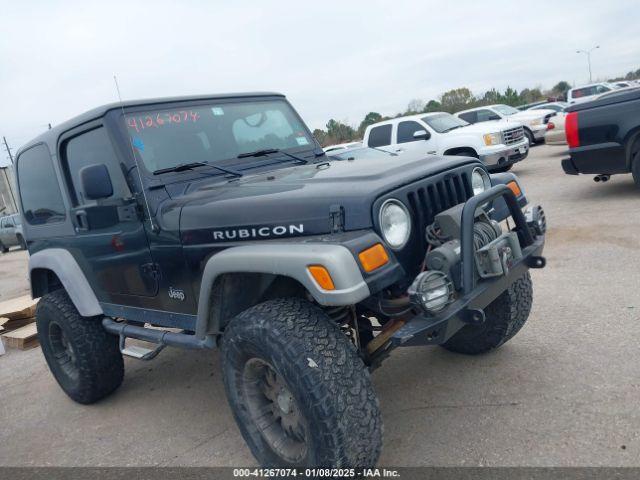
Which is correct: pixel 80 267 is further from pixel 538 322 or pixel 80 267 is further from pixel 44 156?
pixel 538 322

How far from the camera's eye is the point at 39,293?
4.20 meters

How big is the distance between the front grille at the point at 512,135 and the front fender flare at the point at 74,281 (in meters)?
9.60

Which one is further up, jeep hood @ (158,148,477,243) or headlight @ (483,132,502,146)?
jeep hood @ (158,148,477,243)

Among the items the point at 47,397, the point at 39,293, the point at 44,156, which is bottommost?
the point at 47,397

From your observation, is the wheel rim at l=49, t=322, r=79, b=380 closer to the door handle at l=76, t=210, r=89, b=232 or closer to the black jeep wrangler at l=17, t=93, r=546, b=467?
the black jeep wrangler at l=17, t=93, r=546, b=467

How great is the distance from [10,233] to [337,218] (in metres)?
21.8

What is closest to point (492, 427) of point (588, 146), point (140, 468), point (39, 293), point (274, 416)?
point (274, 416)

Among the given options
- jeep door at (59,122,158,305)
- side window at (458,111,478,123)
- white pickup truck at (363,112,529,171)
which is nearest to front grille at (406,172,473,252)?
jeep door at (59,122,158,305)

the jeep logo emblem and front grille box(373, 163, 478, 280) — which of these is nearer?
front grille box(373, 163, 478, 280)

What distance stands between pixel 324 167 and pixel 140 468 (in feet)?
6.68

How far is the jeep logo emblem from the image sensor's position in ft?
9.87

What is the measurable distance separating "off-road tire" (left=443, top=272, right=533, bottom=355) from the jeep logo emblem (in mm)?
1839

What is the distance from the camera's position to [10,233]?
Answer: 20.6m

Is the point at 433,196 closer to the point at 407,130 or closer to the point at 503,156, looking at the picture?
the point at 503,156
